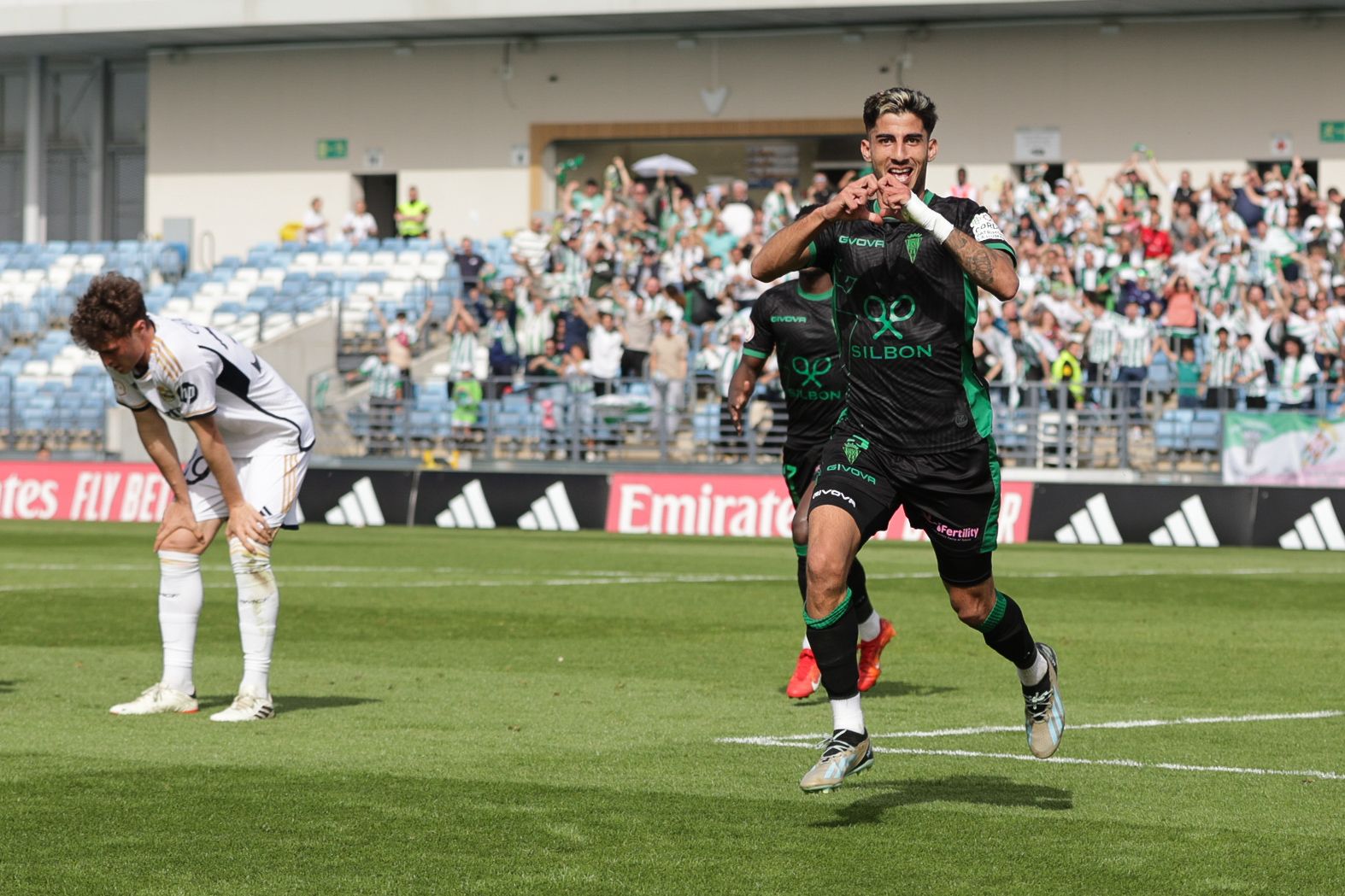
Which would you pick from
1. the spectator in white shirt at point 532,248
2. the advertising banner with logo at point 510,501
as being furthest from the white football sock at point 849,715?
the spectator in white shirt at point 532,248

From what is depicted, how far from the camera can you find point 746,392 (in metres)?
10.5

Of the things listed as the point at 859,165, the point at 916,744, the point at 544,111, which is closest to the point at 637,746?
the point at 916,744

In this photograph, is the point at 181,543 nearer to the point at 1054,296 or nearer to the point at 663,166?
the point at 1054,296

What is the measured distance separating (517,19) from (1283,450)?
1988cm

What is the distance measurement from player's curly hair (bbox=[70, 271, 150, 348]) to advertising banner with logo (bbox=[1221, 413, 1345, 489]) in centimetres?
1803

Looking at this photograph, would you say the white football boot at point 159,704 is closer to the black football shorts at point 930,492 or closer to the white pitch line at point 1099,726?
the white pitch line at point 1099,726

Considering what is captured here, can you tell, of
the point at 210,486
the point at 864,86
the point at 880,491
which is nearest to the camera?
the point at 880,491

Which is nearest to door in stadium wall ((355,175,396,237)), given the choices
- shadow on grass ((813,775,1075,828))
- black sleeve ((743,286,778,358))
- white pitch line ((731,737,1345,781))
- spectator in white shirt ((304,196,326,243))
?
spectator in white shirt ((304,196,326,243))

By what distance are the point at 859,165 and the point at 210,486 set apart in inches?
1204

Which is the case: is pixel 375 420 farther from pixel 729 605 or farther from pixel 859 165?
pixel 729 605

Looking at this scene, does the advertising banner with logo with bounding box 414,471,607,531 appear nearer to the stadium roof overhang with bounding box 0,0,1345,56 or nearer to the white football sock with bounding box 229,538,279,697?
the stadium roof overhang with bounding box 0,0,1345,56

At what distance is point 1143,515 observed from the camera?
24.0m

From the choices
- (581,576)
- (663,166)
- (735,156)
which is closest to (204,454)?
(581,576)

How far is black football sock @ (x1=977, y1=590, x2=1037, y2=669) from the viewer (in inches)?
285
